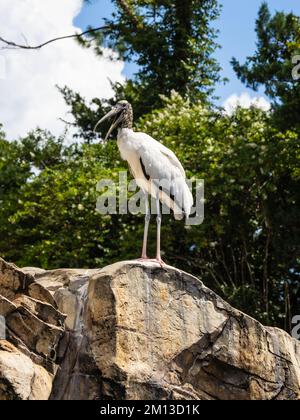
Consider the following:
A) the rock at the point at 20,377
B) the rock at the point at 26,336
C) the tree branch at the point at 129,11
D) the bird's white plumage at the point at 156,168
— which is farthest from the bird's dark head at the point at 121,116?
the tree branch at the point at 129,11

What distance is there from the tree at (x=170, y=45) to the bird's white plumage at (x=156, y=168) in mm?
13600

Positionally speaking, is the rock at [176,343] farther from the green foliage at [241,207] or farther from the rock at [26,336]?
the green foliage at [241,207]

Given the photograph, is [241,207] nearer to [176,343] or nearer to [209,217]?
[209,217]

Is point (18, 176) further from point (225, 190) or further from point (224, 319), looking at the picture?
point (224, 319)

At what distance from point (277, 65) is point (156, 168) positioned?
360 inches

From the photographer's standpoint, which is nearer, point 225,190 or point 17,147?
point 225,190

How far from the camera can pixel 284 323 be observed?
65.1 feet

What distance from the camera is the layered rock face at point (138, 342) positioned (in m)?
9.78

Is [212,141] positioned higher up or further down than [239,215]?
higher up

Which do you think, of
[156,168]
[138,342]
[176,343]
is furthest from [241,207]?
[138,342]

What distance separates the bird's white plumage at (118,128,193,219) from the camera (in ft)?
39.3

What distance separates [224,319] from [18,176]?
12505mm
